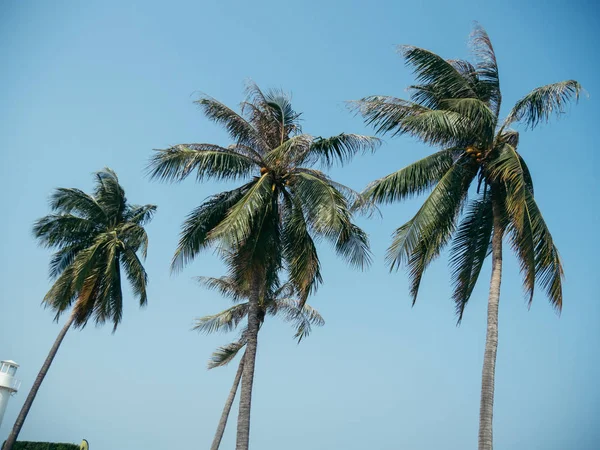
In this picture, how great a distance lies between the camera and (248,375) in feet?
57.4

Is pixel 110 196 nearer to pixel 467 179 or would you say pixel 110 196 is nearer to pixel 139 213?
pixel 139 213

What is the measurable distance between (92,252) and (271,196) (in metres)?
9.98

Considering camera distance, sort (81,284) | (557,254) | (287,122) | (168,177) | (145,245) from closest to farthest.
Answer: (557,254)
(168,177)
(287,122)
(81,284)
(145,245)

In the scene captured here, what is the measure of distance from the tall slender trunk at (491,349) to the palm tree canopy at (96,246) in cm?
1571

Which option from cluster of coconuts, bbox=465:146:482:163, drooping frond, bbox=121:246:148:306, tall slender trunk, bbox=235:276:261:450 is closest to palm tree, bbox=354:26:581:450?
cluster of coconuts, bbox=465:146:482:163

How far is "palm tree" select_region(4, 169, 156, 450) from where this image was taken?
25078 mm

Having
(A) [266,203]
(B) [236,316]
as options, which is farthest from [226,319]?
(A) [266,203]

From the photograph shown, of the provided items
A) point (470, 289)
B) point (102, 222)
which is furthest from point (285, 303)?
point (470, 289)

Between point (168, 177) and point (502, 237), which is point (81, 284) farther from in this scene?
point (502, 237)

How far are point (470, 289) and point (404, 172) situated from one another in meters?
3.75

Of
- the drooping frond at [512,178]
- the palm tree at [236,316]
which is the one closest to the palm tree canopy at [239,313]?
the palm tree at [236,316]

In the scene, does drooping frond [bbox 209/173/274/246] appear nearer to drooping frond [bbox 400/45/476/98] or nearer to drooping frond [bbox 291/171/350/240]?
drooping frond [bbox 291/171/350/240]

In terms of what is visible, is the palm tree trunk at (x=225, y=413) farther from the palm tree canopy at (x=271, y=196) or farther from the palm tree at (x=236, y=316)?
the palm tree canopy at (x=271, y=196)

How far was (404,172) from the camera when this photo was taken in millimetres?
16734
